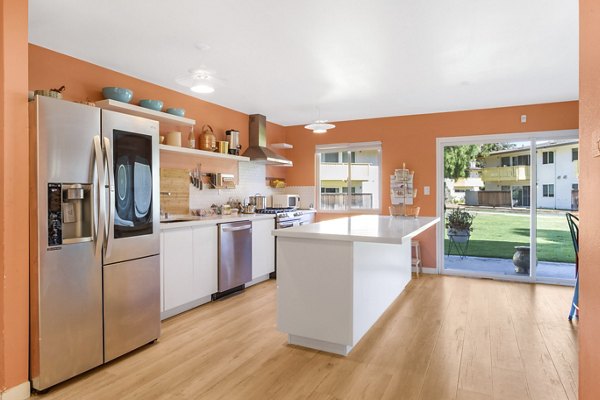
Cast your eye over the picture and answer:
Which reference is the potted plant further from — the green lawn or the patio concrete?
the patio concrete

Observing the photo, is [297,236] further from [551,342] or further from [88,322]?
[551,342]

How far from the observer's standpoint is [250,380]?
7.82 ft

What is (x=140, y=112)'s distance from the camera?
3639 millimetres

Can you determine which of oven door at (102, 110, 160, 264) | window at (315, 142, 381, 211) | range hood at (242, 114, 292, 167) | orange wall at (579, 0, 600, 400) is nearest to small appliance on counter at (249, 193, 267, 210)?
range hood at (242, 114, 292, 167)

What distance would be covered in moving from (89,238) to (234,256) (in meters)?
2.02

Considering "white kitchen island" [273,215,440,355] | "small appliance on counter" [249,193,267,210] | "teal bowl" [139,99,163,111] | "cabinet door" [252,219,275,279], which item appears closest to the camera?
"white kitchen island" [273,215,440,355]

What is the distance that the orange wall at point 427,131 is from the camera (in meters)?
4.90

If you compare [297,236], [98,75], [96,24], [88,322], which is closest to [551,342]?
[297,236]

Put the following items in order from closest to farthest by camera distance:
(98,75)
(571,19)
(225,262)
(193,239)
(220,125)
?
(571,19) → (98,75) → (193,239) → (225,262) → (220,125)

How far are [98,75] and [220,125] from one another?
6.03 feet

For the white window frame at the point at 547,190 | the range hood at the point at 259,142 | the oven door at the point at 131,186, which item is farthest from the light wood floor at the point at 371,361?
the range hood at the point at 259,142

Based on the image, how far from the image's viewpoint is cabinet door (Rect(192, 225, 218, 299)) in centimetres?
379

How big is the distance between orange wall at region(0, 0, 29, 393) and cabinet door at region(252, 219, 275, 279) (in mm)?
2740

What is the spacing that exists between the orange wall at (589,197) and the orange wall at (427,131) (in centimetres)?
410
